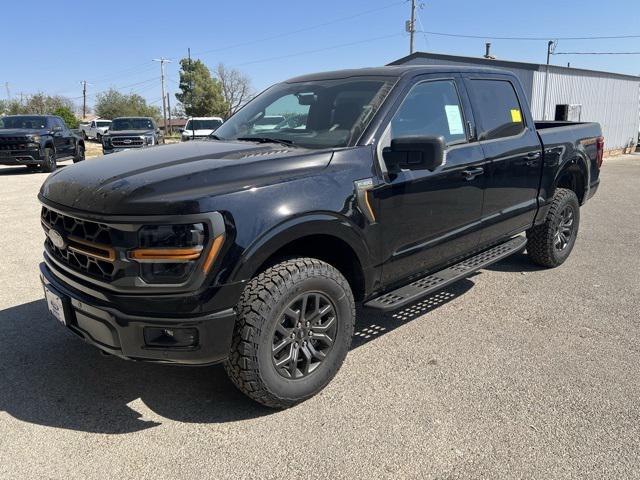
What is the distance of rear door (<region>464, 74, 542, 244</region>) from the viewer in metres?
4.18

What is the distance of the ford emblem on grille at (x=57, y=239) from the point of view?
2.84 m

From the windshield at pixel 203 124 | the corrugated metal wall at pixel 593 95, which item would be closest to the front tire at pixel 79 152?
the windshield at pixel 203 124

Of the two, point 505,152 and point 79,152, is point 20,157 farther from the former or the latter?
point 505,152

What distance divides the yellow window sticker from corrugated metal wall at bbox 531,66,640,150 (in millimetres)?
14684

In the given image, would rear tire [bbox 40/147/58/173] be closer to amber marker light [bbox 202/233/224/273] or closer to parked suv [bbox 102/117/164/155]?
parked suv [bbox 102/117/164/155]

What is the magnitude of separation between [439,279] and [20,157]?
46.6 ft

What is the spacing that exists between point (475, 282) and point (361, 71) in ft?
7.98

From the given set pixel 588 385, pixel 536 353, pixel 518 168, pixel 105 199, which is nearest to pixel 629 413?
pixel 588 385

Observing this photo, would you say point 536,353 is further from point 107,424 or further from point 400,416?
point 107,424

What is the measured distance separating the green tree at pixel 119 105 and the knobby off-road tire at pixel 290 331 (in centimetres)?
7777

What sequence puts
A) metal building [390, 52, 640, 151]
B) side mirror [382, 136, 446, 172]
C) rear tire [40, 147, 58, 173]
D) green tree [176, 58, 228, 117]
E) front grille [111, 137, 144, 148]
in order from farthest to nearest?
green tree [176, 58, 228, 117]
front grille [111, 137, 144, 148]
metal building [390, 52, 640, 151]
rear tire [40, 147, 58, 173]
side mirror [382, 136, 446, 172]

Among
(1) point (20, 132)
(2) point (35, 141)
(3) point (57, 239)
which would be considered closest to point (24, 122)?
Result: (1) point (20, 132)

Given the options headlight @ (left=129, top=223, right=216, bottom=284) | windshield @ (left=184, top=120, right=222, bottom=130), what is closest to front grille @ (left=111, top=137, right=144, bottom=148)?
windshield @ (left=184, top=120, right=222, bottom=130)

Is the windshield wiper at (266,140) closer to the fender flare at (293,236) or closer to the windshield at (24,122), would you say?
the fender flare at (293,236)
